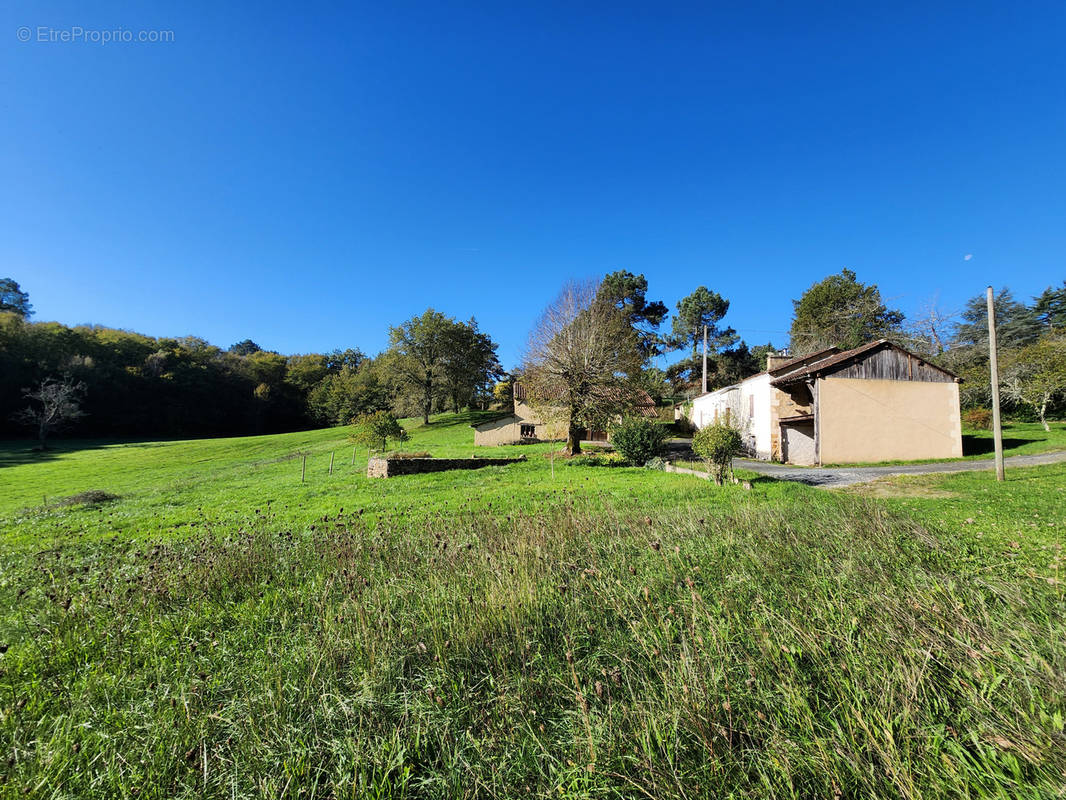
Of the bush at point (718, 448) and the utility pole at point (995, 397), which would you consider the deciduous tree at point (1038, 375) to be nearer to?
the utility pole at point (995, 397)

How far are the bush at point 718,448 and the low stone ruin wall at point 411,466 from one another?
1027 cm

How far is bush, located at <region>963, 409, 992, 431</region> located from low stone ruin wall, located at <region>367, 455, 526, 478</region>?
106 feet

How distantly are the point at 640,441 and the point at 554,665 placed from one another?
1634cm

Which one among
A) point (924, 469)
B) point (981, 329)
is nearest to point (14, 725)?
point (924, 469)

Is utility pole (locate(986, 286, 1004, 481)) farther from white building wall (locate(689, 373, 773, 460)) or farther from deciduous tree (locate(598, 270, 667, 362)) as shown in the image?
deciduous tree (locate(598, 270, 667, 362))

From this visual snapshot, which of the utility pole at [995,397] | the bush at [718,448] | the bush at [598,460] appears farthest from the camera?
the bush at [598,460]

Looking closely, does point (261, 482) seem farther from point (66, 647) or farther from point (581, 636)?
point (581, 636)

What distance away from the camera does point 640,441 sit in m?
18.5

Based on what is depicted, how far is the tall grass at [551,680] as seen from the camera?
1884mm

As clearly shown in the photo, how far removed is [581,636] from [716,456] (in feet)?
36.4

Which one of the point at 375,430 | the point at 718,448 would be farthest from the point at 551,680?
the point at 375,430

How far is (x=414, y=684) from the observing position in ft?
9.16

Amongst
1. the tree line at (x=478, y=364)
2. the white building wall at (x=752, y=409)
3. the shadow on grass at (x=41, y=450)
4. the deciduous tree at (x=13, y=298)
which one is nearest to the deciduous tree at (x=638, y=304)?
the tree line at (x=478, y=364)

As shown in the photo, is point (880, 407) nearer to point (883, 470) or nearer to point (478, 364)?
point (883, 470)
